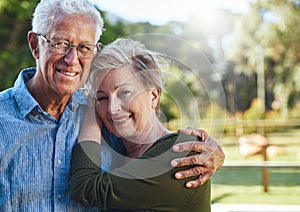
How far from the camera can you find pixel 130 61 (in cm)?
158

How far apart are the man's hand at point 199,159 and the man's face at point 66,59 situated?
374 millimetres

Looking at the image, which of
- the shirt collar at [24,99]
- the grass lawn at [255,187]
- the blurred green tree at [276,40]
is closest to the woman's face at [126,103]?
the shirt collar at [24,99]

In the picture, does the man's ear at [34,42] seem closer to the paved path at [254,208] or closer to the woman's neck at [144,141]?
the woman's neck at [144,141]

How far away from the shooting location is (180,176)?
1462mm

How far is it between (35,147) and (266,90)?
31035mm

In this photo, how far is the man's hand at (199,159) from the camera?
147 cm

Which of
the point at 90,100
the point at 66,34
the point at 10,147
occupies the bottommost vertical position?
the point at 10,147

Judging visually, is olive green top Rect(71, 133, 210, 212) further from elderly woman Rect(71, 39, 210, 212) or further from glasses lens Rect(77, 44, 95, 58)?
glasses lens Rect(77, 44, 95, 58)

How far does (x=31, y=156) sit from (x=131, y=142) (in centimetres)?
34

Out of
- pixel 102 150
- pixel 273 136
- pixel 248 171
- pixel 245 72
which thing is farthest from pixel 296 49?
pixel 102 150

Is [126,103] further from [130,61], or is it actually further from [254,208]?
[254,208]

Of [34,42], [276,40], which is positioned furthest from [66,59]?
[276,40]

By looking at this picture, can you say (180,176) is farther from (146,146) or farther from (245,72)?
(245,72)

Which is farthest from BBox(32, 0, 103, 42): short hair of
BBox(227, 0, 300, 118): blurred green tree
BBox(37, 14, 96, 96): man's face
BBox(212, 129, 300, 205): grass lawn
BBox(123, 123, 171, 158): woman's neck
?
BBox(227, 0, 300, 118): blurred green tree
